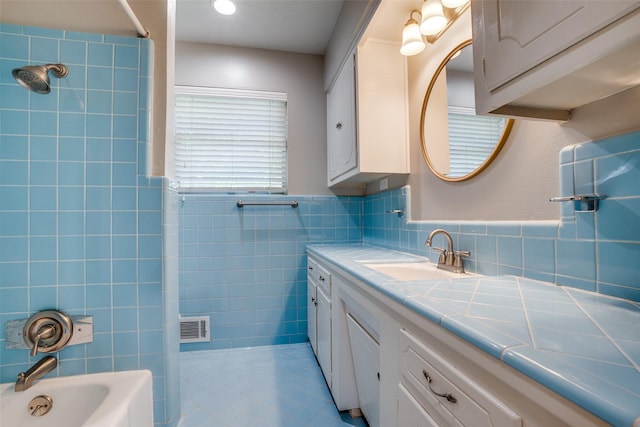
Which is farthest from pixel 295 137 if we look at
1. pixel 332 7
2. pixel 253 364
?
pixel 253 364

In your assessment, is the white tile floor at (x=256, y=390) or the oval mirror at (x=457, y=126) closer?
the oval mirror at (x=457, y=126)

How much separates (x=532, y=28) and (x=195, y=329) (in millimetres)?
2578

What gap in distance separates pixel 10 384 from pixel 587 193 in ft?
7.02

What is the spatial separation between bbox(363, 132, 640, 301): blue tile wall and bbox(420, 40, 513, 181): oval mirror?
290 mm

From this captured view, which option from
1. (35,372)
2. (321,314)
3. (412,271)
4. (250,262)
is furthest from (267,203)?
(35,372)

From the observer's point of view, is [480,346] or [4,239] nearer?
[480,346]

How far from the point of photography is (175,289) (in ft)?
4.67

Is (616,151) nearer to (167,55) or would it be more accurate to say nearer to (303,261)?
(167,55)

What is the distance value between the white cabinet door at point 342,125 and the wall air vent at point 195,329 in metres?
1.57

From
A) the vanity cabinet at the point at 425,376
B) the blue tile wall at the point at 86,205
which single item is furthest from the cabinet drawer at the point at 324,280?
the blue tile wall at the point at 86,205

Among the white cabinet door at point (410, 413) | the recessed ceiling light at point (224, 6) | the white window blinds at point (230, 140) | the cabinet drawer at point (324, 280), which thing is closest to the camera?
the white cabinet door at point (410, 413)

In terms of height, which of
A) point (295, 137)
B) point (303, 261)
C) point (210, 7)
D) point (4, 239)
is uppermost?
point (210, 7)

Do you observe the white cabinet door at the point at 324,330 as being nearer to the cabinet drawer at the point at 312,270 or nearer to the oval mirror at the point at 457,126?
the cabinet drawer at the point at 312,270

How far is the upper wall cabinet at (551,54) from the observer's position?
19.8 inches
